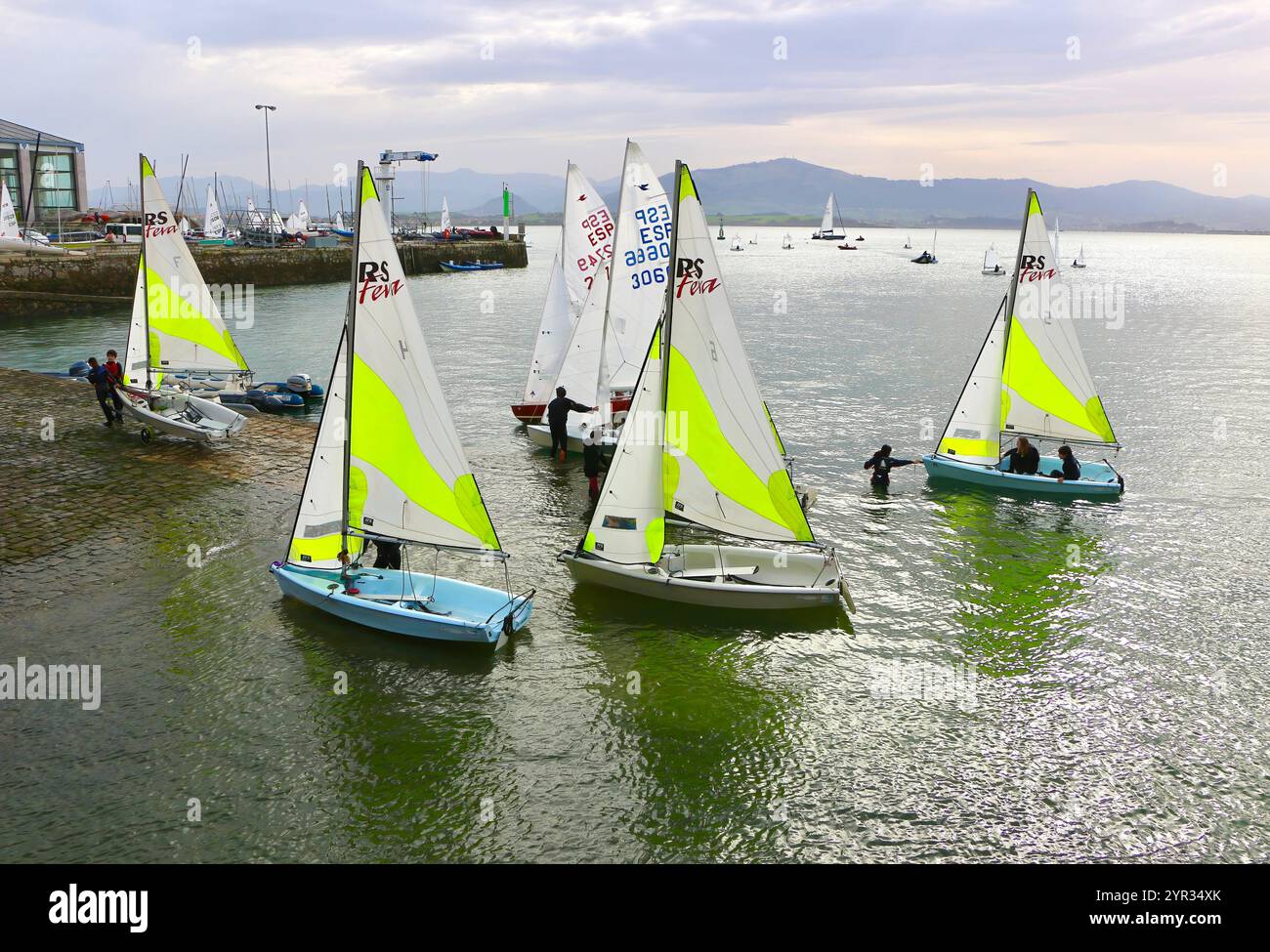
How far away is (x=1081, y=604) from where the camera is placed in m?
19.2

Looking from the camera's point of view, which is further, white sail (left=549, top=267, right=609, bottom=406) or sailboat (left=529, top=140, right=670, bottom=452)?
white sail (left=549, top=267, right=609, bottom=406)

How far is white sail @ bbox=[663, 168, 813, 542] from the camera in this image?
18.0m

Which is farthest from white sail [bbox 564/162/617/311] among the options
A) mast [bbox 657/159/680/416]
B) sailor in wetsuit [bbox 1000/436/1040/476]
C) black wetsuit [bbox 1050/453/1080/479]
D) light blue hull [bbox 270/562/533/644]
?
light blue hull [bbox 270/562/533/644]

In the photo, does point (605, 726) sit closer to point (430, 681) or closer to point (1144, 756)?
point (430, 681)

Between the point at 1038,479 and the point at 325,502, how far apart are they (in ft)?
61.6

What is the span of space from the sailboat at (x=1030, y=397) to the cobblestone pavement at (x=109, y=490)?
1859 cm

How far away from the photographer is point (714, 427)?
18500 millimetres

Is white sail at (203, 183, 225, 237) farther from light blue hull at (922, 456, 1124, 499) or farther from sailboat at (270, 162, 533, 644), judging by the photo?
sailboat at (270, 162, 533, 644)

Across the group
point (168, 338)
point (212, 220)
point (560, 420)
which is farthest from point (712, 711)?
point (212, 220)

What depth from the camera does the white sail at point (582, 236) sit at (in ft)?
103

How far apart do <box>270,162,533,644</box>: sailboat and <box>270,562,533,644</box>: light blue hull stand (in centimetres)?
3

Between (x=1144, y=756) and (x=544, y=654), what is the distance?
946 cm

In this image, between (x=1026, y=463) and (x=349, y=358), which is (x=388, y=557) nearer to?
(x=349, y=358)

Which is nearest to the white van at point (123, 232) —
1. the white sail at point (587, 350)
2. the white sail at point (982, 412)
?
the white sail at point (587, 350)
